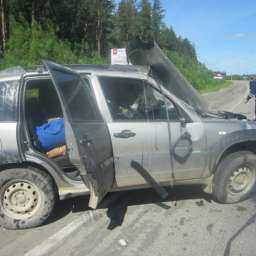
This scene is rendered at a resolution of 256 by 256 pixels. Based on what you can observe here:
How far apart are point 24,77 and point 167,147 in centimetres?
189

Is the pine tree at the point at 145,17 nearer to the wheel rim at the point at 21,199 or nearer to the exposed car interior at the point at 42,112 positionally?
the exposed car interior at the point at 42,112

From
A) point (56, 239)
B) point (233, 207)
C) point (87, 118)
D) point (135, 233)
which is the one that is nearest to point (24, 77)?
point (87, 118)

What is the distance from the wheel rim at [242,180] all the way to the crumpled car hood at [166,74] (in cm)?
95

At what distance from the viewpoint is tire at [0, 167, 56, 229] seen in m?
4.64

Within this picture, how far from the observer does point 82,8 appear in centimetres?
4350

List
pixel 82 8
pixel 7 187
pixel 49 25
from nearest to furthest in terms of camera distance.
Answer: pixel 7 187 → pixel 49 25 → pixel 82 8

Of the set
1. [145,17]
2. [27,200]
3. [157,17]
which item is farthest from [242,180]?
[157,17]

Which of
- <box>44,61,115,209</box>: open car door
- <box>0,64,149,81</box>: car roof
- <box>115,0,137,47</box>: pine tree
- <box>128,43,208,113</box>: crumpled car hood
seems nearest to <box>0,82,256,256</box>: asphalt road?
<box>44,61,115,209</box>: open car door

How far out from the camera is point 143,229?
15.0ft

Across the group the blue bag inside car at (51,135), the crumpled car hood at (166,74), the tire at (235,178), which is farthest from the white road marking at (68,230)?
the crumpled car hood at (166,74)

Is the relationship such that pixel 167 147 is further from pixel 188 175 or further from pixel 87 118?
pixel 87 118

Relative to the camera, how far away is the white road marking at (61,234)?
13.4 ft

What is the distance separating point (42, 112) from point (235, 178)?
2.78m

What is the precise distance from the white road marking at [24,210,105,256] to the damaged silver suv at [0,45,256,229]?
1.13ft
